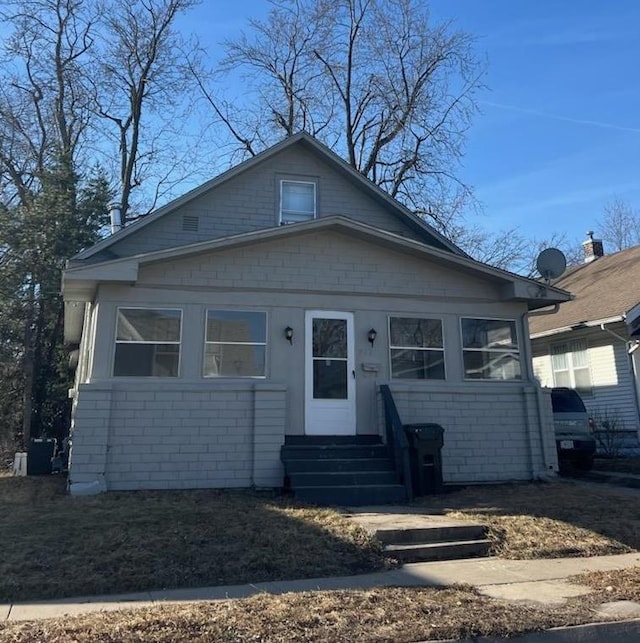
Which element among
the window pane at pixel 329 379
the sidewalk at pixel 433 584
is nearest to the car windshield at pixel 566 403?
the window pane at pixel 329 379

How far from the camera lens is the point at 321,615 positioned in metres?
4.58

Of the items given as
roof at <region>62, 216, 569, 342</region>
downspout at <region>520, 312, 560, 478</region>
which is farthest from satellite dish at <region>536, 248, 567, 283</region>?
downspout at <region>520, 312, 560, 478</region>

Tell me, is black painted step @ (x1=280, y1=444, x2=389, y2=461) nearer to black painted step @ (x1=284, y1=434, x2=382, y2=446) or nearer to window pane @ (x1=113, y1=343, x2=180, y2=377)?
black painted step @ (x1=284, y1=434, x2=382, y2=446)

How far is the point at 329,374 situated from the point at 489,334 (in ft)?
10.7

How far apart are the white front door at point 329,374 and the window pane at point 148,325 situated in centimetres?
228

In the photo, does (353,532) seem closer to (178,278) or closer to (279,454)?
(279,454)

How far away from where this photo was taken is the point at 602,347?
650 inches

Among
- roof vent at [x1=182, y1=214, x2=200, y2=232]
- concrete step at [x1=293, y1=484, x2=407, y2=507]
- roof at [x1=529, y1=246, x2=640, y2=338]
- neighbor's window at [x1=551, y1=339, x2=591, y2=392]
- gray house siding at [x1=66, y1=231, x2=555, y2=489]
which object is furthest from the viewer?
neighbor's window at [x1=551, y1=339, x2=591, y2=392]

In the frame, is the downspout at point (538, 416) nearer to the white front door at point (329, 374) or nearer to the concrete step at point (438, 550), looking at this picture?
the white front door at point (329, 374)

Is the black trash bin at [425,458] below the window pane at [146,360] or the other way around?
below

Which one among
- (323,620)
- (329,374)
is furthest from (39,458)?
(323,620)

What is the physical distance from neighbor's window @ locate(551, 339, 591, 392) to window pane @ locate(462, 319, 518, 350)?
6.56 meters

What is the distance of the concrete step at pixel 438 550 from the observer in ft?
21.5

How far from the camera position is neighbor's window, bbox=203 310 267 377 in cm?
1034
